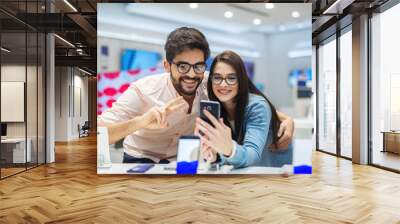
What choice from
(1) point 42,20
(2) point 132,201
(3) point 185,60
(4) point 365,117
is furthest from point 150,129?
(4) point 365,117

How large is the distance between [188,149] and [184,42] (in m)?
1.72

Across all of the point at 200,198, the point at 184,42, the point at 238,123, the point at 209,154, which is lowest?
the point at 200,198

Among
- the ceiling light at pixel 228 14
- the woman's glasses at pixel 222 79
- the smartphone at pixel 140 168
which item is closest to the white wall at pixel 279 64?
the woman's glasses at pixel 222 79

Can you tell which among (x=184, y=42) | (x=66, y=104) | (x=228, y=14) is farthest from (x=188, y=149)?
(x=66, y=104)

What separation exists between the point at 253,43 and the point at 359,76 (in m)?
2.98

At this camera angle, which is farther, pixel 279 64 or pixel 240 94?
pixel 279 64

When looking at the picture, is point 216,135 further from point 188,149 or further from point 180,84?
point 180,84

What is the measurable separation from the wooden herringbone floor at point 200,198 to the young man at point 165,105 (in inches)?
22.9

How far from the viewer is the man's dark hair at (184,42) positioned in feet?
20.0

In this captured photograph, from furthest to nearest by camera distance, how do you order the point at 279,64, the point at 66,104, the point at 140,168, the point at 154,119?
1. the point at 66,104
2. the point at 279,64
3. the point at 140,168
4. the point at 154,119

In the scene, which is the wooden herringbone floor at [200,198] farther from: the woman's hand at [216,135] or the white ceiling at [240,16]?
the white ceiling at [240,16]

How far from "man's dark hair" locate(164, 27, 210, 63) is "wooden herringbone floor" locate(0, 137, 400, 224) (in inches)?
80.7

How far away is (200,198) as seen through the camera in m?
4.77

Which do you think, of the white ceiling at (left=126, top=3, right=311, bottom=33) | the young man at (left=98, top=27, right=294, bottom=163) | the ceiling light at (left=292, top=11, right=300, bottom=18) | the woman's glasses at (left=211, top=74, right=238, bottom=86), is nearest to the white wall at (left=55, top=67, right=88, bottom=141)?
the young man at (left=98, top=27, right=294, bottom=163)
